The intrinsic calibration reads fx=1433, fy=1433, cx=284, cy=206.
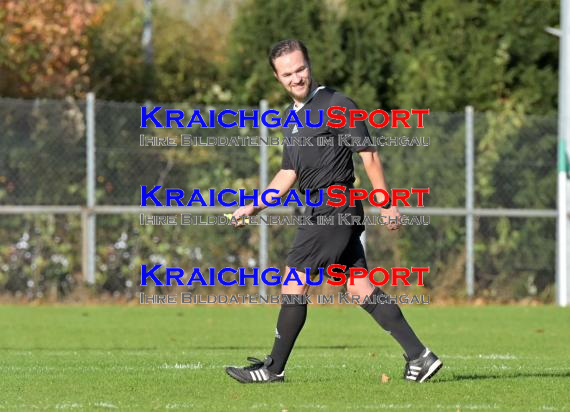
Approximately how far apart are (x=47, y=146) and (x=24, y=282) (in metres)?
1.93

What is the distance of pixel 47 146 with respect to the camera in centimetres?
2009

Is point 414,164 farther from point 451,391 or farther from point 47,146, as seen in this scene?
point 451,391

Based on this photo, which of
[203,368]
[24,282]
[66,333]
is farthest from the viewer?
[24,282]

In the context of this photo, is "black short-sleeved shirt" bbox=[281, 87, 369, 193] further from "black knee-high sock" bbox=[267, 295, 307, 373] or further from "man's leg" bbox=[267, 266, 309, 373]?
"black knee-high sock" bbox=[267, 295, 307, 373]

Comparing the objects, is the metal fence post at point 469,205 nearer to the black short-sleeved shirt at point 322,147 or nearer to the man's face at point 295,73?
the black short-sleeved shirt at point 322,147

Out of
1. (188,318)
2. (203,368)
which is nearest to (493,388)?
(203,368)

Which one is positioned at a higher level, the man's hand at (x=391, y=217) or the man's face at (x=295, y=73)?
the man's face at (x=295, y=73)

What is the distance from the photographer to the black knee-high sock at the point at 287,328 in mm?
9227

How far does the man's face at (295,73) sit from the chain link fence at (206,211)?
1107 cm

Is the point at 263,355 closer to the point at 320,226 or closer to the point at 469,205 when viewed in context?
the point at 320,226

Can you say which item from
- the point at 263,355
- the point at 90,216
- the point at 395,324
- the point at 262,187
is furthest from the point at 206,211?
the point at 395,324

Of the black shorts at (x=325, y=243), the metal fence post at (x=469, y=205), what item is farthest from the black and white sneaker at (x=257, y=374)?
the metal fence post at (x=469, y=205)

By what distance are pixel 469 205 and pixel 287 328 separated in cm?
1181

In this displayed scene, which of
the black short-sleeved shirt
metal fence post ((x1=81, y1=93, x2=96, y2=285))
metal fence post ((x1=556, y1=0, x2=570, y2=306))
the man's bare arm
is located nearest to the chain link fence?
metal fence post ((x1=81, y1=93, x2=96, y2=285))
